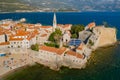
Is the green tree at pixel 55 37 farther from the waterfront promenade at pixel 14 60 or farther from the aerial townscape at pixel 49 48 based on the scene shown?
the waterfront promenade at pixel 14 60

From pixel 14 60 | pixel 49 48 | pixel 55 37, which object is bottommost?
pixel 14 60

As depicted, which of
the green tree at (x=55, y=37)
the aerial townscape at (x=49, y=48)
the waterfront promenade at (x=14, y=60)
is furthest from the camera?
the green tree at (x=55, y=37)

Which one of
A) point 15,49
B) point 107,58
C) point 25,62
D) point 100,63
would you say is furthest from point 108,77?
point 15,49

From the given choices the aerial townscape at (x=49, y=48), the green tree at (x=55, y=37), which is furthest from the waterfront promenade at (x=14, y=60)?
the green tree at (x=55, y=37)

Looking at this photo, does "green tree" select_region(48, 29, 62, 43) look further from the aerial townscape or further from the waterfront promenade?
the waterfront promenade

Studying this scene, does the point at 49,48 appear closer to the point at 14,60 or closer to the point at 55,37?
the point at 14,60

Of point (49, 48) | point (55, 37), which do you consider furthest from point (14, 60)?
point (55, 37)

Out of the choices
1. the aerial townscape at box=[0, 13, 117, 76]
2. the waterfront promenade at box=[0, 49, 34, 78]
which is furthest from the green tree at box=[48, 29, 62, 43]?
the waterfront promenade at box=[0, 49, 34, 78]

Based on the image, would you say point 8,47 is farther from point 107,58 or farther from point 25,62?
point 107,58
